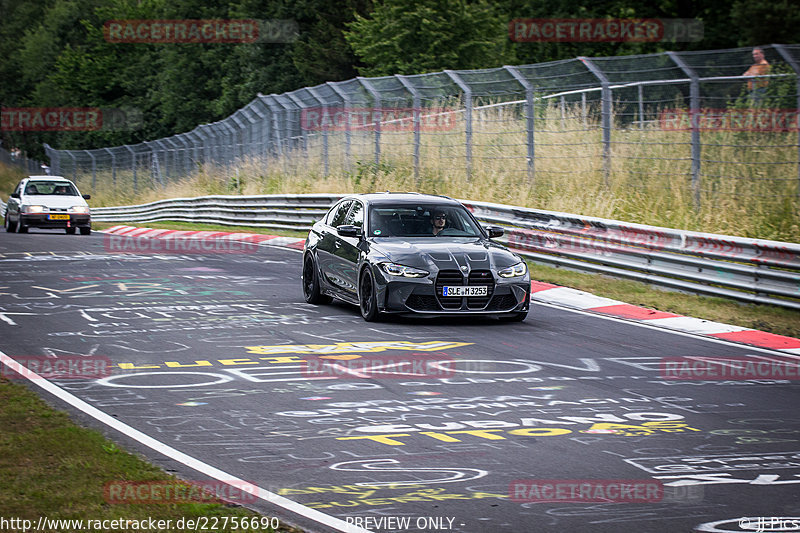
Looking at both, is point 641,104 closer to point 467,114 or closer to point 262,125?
point 467,114

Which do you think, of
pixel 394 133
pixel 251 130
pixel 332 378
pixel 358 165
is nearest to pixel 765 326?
pixel 332 378

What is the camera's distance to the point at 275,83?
6500 centimetres

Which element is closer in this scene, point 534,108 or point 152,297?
point 152,297

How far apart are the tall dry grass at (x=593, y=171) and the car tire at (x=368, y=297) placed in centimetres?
673

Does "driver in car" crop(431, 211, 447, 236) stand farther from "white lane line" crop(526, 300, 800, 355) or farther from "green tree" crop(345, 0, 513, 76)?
"green tree" crop(345, 0, 513, 76)

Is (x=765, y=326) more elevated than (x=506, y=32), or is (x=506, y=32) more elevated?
(x=506, y=32)

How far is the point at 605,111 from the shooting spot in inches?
797

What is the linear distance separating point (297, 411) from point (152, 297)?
8047mm

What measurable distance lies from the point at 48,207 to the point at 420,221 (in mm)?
20970

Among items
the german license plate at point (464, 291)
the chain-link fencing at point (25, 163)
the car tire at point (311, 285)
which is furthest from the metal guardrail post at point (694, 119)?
the chain-link fencing at point (25, 163)

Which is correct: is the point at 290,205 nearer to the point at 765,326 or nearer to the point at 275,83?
the point at 765,326

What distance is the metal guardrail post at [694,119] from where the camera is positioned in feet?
59.4

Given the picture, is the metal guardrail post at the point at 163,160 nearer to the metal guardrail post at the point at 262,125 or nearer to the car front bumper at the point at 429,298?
the metal guardrail post at the point at 262,125

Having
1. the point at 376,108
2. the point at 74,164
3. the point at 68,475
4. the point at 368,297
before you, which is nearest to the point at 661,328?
the point at 368,297
